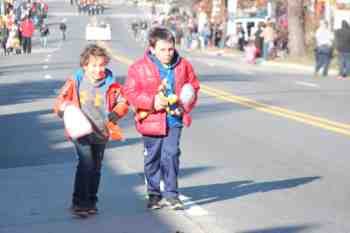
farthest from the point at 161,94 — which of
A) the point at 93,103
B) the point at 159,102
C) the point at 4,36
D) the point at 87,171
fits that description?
the point at 4,36

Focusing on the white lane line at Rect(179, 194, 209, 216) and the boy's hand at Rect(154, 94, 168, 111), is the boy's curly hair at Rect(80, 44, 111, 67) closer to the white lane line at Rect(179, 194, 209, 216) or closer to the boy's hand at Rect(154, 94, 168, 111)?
the boy's hand at Rect(154, 94, 168, 111)

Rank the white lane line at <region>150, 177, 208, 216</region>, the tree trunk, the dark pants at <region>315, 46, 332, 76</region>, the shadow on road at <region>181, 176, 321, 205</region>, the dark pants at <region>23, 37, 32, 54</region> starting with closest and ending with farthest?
the white lane line at <region>150, 177, 208, 216</region> → the shadow on road at <region>181, 176, 321, 205</region> → the dark pants at <region>315, 46, 332, 76</region> → the tree trunk → the dark pants at <region>23, 37, 32, 54</region>

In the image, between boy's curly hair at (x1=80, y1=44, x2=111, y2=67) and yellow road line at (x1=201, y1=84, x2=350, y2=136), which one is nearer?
boy's curly hair at (x1=80, y1=44, x2=111, y2=67)

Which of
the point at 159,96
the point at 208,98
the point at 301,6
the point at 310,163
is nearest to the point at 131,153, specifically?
the point at 310,163

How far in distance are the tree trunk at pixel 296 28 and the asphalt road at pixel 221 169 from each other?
24.3 m

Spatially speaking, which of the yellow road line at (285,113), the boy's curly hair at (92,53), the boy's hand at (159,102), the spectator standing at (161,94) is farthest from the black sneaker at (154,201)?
the yellow road line at (285,113)

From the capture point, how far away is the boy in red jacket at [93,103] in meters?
9.38

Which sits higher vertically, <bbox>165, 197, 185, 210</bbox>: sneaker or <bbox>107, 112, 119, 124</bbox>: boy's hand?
<bbox>107, 112, 119, 124</bbox>: boy's hand

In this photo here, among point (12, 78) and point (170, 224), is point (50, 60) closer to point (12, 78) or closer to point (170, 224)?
point (12, 78)

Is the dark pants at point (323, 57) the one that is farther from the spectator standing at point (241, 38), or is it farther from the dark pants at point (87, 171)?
the dark pants at point (87, 171)

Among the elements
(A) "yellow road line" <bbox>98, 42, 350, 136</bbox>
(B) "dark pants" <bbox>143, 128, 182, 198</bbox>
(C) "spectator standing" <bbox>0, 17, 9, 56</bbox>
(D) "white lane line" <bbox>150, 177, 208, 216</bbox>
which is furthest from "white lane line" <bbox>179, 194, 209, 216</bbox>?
(C) "spectator standing" <bbox>0, 17, 9, 56</bbox>

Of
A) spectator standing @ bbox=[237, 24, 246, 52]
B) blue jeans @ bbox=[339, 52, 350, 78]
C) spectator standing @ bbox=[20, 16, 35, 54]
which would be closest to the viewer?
blue jeans @ bbox=[339, 52, 350, 78]

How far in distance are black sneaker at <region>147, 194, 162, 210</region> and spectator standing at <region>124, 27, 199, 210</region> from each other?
197mm

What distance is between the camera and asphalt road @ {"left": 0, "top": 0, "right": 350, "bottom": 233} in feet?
31.3
